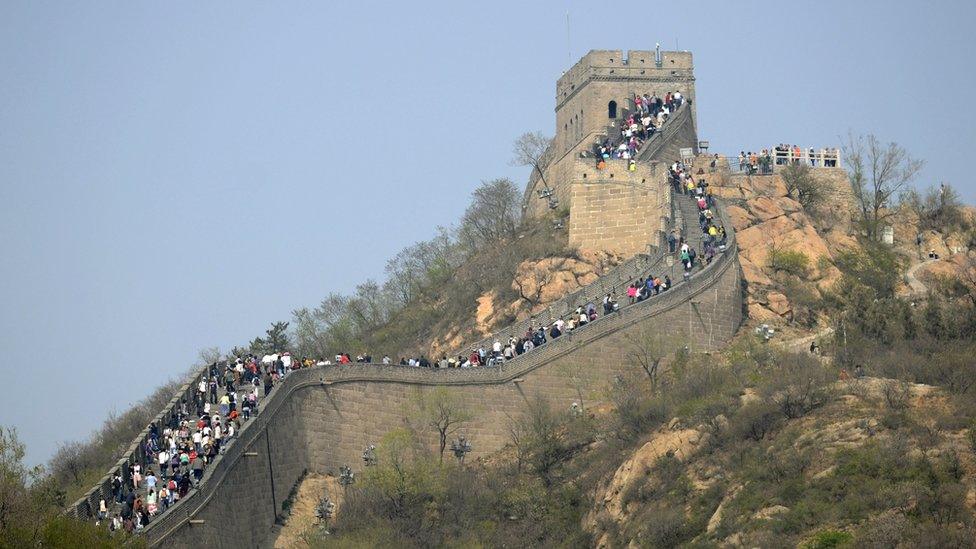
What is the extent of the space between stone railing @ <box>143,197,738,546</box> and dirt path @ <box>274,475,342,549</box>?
271 centimetres

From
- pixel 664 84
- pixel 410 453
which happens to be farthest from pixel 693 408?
pixel 664 84

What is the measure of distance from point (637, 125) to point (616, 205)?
7.77 m

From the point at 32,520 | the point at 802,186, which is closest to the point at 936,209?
the point at 802,186

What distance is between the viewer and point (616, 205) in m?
90.1

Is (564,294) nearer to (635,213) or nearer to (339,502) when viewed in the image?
(635,213)

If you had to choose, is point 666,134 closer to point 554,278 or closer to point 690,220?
point 690,220

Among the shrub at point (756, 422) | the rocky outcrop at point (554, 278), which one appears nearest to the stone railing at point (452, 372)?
the rocky outcrop at point (554, 278)

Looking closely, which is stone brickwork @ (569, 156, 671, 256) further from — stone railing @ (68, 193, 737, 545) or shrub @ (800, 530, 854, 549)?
shrub @ (800, 530, 854, 549)

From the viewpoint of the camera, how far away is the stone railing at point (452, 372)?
229 feet

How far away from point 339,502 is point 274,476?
8.44 ft

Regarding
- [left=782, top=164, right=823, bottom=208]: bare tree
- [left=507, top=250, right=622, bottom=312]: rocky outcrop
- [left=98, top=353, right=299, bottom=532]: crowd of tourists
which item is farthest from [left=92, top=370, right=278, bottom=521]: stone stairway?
[left=782, top=164, right=823, bottom=208]: bare tree

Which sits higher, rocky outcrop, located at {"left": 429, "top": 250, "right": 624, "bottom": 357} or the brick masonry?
rocky outcrop, located at {"left": 429, "top": 250, "right": 624, "bottom": 357}

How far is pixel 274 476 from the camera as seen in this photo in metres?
73.2

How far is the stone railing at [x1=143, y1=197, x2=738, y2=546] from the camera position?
2744 inches
